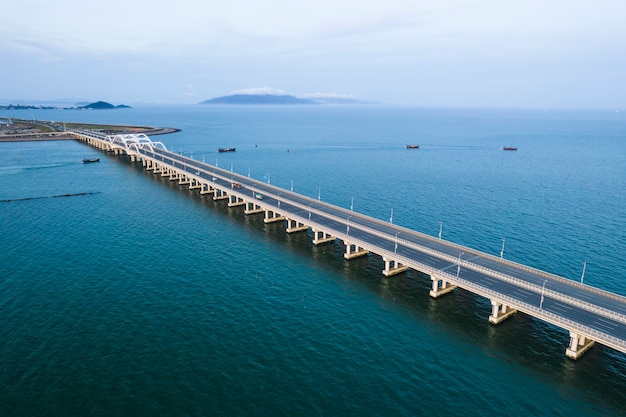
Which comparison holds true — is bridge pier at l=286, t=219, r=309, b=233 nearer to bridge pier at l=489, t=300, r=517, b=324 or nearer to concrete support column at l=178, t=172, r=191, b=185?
bridge pier at l=489, t=300, r=517, b=324

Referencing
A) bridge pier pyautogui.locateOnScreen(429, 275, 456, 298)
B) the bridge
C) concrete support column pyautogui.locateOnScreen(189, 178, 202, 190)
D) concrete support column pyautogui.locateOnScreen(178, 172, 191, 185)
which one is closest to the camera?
the bridge

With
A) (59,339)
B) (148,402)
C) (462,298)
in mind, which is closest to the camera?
(148,402)

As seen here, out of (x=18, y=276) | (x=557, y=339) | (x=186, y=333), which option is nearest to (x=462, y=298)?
(x=557, y=339)

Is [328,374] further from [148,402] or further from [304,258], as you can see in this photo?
[304,258]

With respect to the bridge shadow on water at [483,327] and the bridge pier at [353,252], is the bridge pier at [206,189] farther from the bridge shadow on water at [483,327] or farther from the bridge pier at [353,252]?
the bridge pier at [353,252]

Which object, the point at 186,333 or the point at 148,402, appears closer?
the point at 148,402

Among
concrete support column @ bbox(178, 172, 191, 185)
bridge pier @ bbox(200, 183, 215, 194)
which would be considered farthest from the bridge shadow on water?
concrete support column @ bbox(178, 172, 191, 185)

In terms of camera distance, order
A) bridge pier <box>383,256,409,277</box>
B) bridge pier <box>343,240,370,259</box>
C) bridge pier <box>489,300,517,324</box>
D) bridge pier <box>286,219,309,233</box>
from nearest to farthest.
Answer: bridge pier <box>489,300,517,324</box>, bridge pier <box>383,256,409,277</box>, bridge pier <box>343,240,370,259</box>, bridge pier <box>286,219,309,233</box>
